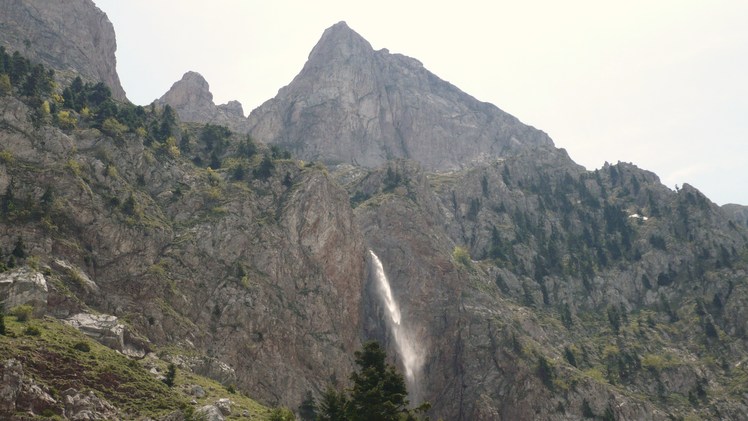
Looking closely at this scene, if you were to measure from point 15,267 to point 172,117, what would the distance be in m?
89.6

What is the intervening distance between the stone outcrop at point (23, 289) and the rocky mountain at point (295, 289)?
0.82 feet

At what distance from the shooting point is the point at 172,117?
16425 cm

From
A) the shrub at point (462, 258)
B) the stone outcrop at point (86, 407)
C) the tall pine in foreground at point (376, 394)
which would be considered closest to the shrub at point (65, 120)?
the stone outcrop at point (86, 407)

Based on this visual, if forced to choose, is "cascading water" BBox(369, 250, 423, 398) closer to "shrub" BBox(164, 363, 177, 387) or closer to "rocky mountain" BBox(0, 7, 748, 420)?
"rocky mountain" BBox(0, 7, 748, 420)

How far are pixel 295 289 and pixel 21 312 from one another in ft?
195

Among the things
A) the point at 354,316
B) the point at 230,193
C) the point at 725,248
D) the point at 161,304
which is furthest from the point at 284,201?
the point at 725,248

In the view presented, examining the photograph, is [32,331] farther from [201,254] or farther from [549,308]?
[549,308]

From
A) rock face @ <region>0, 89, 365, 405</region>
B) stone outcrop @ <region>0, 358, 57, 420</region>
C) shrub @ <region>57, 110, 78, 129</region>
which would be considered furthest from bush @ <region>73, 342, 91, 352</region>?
shrub @ <region>57, 110, 78, 129</region>

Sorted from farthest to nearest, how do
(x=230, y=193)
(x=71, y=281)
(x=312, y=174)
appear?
(x=312, y=174) < (x=230, y=193) < (x=71, y=281)

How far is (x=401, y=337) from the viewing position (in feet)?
463

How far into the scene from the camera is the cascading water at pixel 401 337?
137m

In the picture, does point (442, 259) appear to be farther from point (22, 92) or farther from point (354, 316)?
point (22, 92)

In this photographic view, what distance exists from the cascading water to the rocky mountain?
559 millimetres

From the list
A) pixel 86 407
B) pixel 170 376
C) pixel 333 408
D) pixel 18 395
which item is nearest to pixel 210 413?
pixel 170 376
